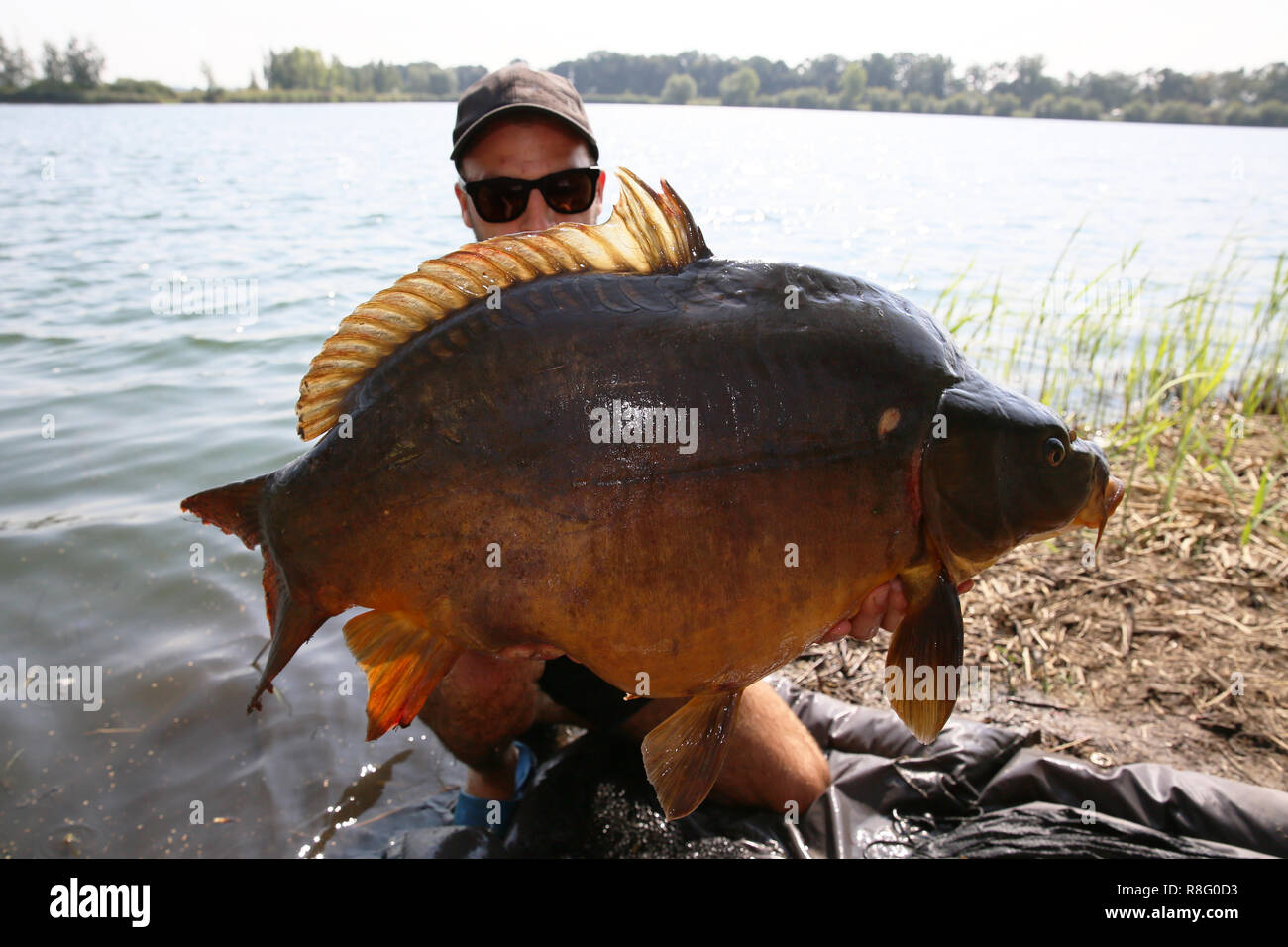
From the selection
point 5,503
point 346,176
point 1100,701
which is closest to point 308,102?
point 346,176

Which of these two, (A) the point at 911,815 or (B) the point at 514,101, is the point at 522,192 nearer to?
Answer: (B) the point at 514,101

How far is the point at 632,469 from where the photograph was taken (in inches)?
62.9

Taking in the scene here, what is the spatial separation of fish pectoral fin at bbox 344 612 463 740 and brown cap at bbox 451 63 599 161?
2.32m

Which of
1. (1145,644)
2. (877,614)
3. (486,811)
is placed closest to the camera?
(877,614)

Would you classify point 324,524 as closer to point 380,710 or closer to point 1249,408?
point 380,710

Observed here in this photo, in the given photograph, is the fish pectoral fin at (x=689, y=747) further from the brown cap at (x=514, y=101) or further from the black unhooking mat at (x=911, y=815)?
the brown cap at (x=514, y=101)

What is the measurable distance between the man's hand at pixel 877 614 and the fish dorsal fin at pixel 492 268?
84 centimetres

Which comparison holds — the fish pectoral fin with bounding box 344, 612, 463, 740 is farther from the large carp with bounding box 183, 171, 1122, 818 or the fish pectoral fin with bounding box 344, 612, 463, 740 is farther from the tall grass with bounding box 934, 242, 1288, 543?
the tall grass with bounding box 934, 242, 1288, 543

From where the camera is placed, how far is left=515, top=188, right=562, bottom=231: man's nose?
3.29 m

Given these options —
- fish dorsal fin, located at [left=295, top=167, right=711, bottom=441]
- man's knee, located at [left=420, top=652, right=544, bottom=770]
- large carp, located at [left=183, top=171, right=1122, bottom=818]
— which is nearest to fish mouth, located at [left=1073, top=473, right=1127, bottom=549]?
large carp, located at [left=183, top=171, right=1122, bottom=818]

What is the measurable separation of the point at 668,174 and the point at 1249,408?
14.9 metres

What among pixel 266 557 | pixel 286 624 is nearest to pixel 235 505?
pixel 266 557

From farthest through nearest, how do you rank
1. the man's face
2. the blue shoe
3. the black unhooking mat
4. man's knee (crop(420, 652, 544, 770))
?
1. the man's face
2. man's knee (crop(420, 652, 544, 770))
3. the blue shoe
4. the black unhooking mat

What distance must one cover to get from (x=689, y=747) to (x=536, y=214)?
7.38ft
